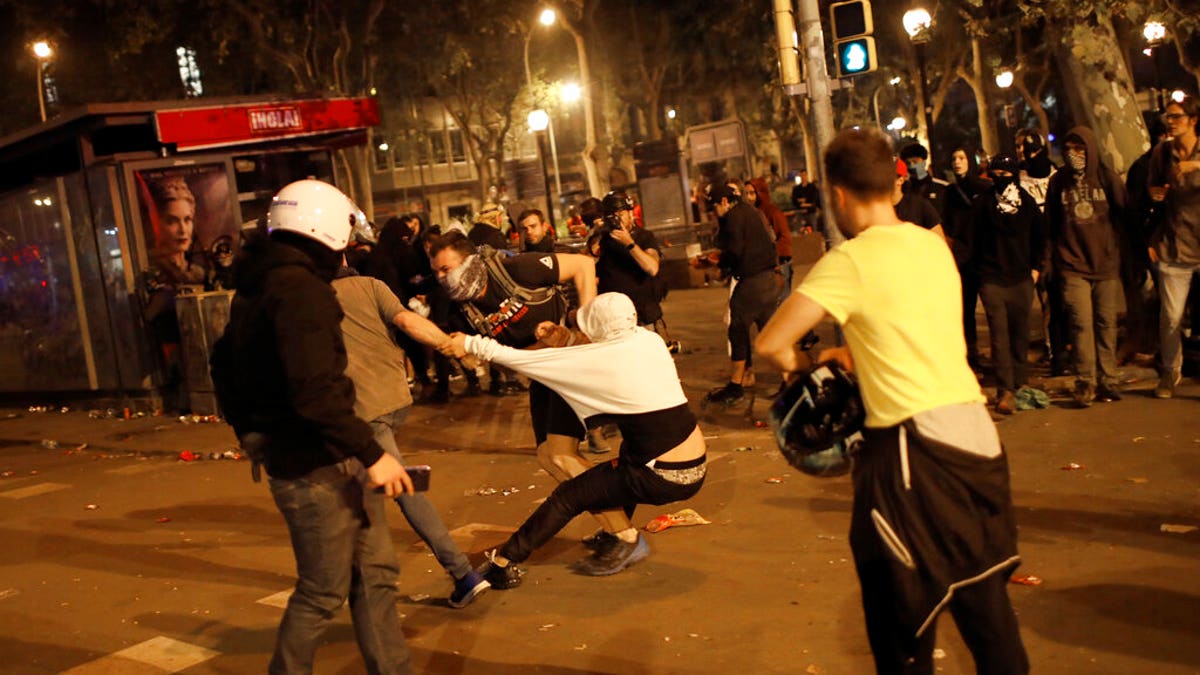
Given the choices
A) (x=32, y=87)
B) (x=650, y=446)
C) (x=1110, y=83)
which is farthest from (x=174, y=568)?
(x=32, y=87)

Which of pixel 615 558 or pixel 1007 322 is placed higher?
pixel 1007 322

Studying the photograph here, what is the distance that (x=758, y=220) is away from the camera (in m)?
10.7

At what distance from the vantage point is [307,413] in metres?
3.93

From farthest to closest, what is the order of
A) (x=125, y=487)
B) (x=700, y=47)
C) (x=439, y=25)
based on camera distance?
1. (x=700, y=47)
2. (x=439, y=25)
3. (x=125, y=487)

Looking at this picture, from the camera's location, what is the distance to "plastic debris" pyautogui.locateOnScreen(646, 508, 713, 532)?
7102 millimetres

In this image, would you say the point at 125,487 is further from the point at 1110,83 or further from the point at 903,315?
the point at 1110,83

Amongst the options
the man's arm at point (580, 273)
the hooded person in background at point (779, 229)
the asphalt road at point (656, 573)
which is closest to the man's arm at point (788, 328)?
the asphalt road at point (656, 573)

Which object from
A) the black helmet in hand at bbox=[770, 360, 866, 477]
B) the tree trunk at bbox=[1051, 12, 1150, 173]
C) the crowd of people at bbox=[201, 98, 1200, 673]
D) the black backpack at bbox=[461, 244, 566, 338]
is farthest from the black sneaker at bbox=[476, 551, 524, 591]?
the tree trunk at bbox=[1051, 12, 1150, 173]

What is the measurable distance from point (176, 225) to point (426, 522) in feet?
33.8

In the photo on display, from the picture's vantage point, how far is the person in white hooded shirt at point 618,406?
5.86 meters

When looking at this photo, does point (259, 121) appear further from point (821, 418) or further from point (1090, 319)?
point (821, 418)

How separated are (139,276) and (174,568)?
26.1 feet

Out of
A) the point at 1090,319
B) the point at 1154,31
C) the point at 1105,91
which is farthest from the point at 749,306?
the point at 1154,31

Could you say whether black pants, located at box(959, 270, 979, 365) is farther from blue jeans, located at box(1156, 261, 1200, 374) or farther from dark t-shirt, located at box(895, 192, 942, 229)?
blue jeans, located at box(1156, 261, 1200, 374)
